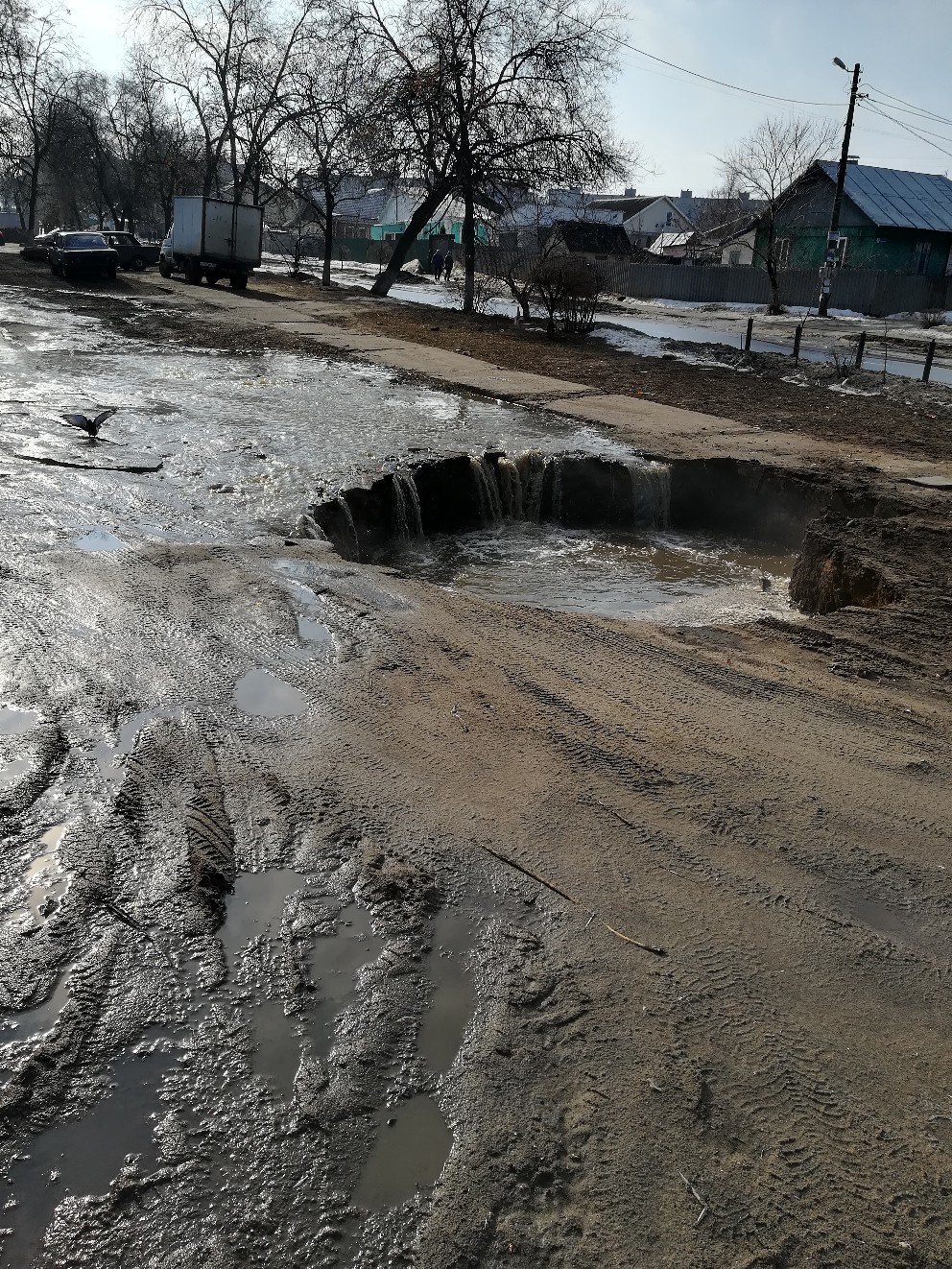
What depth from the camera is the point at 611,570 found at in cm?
884

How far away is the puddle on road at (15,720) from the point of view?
4.00m

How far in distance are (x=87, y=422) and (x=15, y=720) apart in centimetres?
593

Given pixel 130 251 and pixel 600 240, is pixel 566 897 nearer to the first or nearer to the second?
pixel 130 251

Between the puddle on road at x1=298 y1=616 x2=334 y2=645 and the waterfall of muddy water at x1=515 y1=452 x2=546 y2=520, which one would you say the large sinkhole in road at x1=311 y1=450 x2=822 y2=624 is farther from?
the puddle on road at x1=298 y1=616 x2=334 y2=645

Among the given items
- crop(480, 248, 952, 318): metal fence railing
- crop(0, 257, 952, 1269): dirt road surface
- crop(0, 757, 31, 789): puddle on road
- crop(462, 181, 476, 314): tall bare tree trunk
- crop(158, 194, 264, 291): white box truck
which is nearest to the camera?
crop(0, 257, 952, 1269): dirt road surface

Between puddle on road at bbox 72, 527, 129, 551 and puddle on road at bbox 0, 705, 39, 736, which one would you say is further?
puddle on road at bbox 72, 527, 129, 551

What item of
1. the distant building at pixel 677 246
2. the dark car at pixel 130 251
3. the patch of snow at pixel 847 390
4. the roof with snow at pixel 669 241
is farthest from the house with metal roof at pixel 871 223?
the patch of snow at pixel 847 390

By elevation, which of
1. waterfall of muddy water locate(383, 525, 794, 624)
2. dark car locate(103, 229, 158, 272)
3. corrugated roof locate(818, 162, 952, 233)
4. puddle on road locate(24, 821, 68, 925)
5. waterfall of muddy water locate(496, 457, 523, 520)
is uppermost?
corrugated roof locate(818, 162, 952, 233)

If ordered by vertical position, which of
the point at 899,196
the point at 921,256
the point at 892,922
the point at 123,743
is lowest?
the point at 892,922

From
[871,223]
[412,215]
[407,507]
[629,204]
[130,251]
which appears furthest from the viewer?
[629,204]

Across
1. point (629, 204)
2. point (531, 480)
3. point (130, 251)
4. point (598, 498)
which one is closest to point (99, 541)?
point (531, 480)

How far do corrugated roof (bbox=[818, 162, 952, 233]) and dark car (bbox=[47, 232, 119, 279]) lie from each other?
3065 cm

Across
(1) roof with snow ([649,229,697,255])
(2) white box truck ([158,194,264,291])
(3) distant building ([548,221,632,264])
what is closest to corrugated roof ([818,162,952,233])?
(3) distant building ([548,221,632,264])

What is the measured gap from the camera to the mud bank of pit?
880cm
